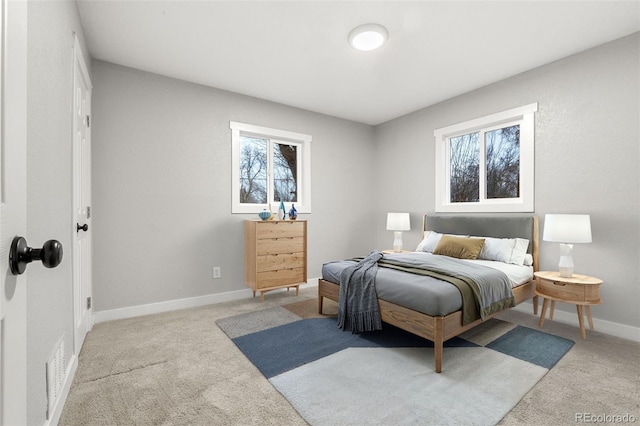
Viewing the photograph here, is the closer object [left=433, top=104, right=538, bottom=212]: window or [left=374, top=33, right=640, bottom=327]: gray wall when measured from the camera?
[left=374, top=33, right=640, bottom=327]: gray wall

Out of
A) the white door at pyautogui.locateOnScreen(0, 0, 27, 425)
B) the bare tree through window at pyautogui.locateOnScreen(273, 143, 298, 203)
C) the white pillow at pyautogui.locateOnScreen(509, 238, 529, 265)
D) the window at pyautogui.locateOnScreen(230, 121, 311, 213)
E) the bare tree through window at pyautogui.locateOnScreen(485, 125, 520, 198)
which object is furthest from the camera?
the bare tree through window at pyautogui.locateOnScreen(273, 143, 298, 203)

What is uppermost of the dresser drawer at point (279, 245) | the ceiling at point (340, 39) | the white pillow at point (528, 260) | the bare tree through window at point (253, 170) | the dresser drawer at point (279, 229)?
the ceiling at point (340, 39)

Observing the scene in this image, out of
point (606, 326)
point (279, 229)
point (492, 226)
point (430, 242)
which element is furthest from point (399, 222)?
point (606, 326)

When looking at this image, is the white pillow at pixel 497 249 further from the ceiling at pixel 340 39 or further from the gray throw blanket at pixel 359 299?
the ceiling at pixel 340 39

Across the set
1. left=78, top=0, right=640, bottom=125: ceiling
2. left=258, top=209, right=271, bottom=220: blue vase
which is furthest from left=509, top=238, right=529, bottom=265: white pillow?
left=258, top=209, right=271, bottom=220: blue vase

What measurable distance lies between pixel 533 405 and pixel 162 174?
12.4 feet

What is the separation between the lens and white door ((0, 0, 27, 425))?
1.84 feet

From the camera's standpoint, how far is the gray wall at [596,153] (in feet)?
8.96

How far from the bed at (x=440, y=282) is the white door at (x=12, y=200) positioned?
210 cm

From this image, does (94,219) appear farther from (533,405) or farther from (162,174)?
(533,405)

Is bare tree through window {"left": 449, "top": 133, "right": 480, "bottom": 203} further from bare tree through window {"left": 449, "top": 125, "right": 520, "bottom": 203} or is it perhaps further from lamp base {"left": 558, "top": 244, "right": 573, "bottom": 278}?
lamp base {"left": 558, "top": 244, "right": 573, "bottom": 278}

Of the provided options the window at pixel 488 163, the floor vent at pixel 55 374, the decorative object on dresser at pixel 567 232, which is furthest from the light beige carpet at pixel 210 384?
the window at pixel 488 163

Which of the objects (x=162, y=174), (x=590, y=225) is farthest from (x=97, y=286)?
(x=590, y=225)

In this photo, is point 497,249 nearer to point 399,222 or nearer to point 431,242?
point 431,242
